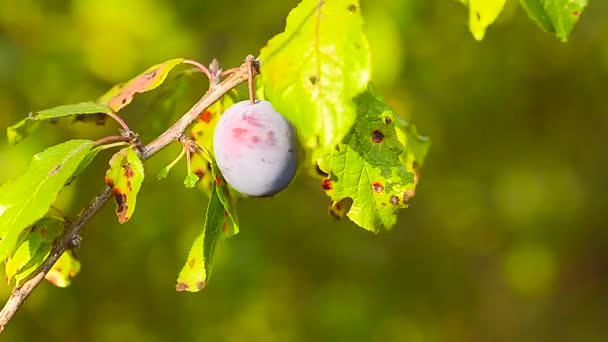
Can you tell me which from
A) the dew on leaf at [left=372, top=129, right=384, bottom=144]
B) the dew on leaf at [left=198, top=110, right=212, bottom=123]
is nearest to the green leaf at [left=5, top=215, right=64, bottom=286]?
the dew on leaf at [left=198, top=110, right=212, bottom=123]

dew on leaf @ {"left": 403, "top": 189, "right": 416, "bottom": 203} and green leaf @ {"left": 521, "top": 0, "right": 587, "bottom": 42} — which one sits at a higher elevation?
green leaf @ {"left": 521, "top": 0, "right": 587, "bottom": 42}

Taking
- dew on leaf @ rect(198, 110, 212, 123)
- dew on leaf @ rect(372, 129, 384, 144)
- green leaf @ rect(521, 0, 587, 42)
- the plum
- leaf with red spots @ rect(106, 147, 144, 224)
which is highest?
green leaf @ rect(521, 0, 587, 42)

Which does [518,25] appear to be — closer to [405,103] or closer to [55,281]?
[405,103]

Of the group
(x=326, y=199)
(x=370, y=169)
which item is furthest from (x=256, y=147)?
(x=326, y=199)

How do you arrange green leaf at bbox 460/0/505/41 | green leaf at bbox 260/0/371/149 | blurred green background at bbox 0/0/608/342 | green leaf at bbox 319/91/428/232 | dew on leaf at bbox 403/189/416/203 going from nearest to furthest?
green leaf at bbox 260/0/371/149 < green leaf at bbox 460/0/505/41 < green leaf at bbox 319/91/428/232 < dew on leaf at bbox 403/189/416/203 < blurred green background at bbox 0/0/608/342

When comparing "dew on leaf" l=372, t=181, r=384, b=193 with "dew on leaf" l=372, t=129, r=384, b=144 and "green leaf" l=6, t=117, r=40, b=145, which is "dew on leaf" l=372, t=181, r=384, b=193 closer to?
"dew on leaf" l=372, t=129, r=384, b=144

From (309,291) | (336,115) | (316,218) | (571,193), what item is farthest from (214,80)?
(571,193)
